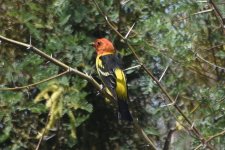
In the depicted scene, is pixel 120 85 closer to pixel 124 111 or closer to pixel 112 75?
pixel 112 75

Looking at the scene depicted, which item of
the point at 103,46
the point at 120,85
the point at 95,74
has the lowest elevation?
the point at 95,74

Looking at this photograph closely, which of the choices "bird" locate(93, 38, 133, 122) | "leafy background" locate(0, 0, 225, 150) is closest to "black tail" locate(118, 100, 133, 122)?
"bird" locate(93, 38, 133, 122)

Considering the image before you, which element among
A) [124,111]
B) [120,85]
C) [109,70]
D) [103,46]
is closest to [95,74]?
[103,46]

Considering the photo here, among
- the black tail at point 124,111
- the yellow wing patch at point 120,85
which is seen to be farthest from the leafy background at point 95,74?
Answer: the black tail at point 124,111

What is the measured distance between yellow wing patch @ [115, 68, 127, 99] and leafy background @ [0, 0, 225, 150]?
280 millimetres

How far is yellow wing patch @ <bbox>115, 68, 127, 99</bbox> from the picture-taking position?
13.1 ft

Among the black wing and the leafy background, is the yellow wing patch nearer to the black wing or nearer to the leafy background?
the black wing

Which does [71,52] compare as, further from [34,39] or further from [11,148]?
[11,148]

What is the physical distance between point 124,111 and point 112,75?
0.46 meters

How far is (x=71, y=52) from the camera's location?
15.1 feet

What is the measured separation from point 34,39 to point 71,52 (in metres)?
0.39

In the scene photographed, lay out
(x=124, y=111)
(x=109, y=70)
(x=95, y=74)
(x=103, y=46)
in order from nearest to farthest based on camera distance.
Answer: (x=124, y=111) < (x=109, y=70) < (x=103, y=46) < (x=95, y=74)

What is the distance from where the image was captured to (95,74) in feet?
16.1

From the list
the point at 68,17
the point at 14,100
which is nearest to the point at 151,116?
the point at 68,17
